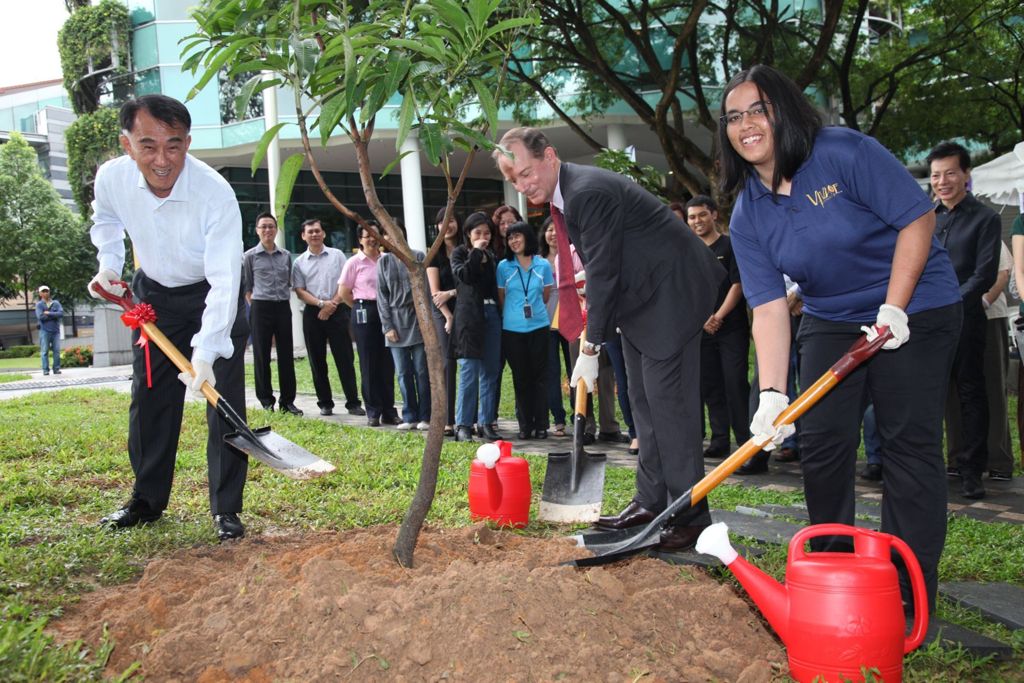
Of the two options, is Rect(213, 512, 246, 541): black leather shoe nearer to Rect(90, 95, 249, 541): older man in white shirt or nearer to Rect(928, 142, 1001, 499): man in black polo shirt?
Rect(90, 95, 249, 541): older man in white shirt

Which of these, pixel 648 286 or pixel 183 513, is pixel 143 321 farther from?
pixel 648 286

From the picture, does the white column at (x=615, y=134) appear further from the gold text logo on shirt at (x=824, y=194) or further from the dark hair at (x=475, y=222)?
the gold text logo on shirt at (x=824, y=194)

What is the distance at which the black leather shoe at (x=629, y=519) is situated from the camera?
13.1 ft

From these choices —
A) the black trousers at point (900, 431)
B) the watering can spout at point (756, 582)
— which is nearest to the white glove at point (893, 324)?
the black trousers at point (900, 431)

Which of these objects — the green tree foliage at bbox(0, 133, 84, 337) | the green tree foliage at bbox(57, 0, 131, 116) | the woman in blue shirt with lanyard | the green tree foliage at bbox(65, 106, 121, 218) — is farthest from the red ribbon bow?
the green tree foliage at bbox(0, 133, 84, 337)

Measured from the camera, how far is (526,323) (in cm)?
738

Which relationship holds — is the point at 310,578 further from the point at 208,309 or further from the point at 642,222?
the point at 642,222

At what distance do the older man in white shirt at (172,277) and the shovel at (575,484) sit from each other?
1.46 meters

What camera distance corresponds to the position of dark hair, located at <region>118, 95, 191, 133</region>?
3.67 metres

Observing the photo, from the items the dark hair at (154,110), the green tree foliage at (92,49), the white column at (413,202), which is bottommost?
the dark hair at (154,110)

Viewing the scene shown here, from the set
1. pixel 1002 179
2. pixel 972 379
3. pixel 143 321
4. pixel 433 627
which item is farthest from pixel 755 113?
pixel 1002 179

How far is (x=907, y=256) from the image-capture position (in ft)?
8.75

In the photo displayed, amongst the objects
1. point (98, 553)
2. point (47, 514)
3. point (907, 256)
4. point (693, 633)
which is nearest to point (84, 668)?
point (98, 553)

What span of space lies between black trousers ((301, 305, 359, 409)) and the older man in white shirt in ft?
15.3
